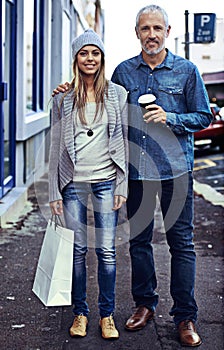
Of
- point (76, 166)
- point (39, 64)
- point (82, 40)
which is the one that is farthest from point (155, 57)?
point (39, 64)

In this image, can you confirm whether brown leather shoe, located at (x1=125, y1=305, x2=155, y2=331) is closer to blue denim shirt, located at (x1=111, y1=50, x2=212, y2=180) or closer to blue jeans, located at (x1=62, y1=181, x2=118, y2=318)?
blue jeans, located at (x1=62, y1=181, x2=118, y2=318)

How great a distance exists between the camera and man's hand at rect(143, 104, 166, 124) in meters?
3.85

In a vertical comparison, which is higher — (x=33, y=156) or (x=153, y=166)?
(x=153, y=166)

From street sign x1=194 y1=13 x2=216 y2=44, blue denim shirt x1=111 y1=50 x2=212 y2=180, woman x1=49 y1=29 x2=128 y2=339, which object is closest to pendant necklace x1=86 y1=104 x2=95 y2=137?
woman x1=49 y1=29 x2=128 y2=339

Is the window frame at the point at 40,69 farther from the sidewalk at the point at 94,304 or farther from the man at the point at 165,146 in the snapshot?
the man at the point at 165,146

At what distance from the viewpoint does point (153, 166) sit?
409cm

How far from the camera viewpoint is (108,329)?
4176mm

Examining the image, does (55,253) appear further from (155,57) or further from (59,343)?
(155,57)

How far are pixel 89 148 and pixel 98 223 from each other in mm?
443

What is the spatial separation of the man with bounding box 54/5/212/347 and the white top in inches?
8.6

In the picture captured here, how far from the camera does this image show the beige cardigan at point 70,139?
13.0 feet

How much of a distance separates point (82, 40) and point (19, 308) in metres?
1.93

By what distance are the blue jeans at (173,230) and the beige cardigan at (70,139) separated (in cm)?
21

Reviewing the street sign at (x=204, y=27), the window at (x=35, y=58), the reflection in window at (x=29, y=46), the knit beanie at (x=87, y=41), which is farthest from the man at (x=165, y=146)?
the street sign at (x=204, y=27)
